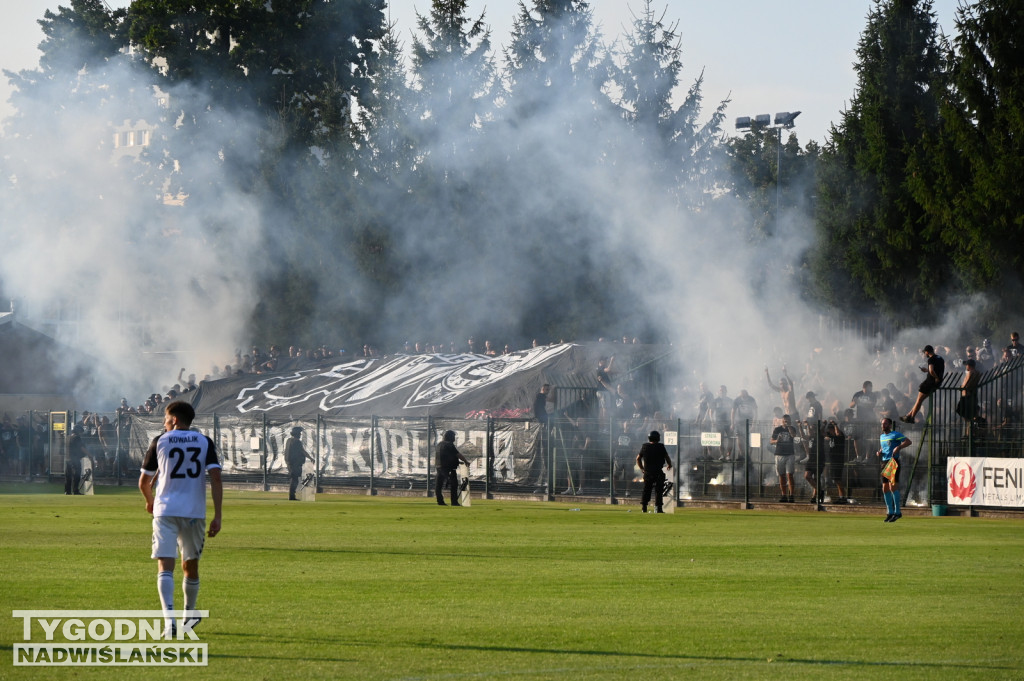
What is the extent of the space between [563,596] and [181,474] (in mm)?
3793

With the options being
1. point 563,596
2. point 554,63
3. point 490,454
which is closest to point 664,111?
point 554,63

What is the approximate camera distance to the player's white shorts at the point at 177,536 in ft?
34.0

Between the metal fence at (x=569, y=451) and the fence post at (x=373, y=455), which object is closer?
the metal fence at (x=569, y=451)

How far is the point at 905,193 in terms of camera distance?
36438 millimetres

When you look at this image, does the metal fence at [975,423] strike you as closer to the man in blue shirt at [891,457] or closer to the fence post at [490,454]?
the man in blue shirt at [891,457]

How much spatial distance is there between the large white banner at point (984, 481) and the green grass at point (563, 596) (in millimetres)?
1876

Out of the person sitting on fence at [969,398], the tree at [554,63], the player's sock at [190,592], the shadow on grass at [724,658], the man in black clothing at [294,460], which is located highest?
the tree at [554,63]

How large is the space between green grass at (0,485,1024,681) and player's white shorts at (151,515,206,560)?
0.61m

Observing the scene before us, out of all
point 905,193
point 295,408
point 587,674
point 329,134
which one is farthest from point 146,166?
point 587,674

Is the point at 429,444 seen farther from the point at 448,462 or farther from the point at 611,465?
the point at 611,465

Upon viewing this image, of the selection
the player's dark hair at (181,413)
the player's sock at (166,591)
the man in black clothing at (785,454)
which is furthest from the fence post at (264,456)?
the player's sock at (166,591)

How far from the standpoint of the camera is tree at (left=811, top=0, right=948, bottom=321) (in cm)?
3612

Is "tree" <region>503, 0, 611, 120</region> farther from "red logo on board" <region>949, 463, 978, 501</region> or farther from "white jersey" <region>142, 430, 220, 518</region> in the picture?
"white jersey" <region>142, 430, 220, 518</region>

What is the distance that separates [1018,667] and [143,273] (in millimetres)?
46883
